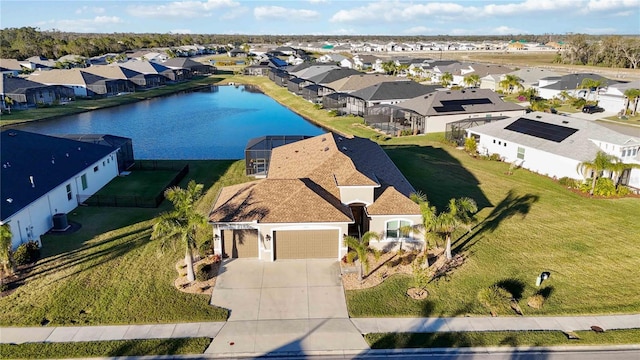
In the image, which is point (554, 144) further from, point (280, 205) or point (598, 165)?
point (280, 205)

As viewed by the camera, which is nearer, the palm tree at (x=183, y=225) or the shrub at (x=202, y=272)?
the palm tree at (x=183, y=225)

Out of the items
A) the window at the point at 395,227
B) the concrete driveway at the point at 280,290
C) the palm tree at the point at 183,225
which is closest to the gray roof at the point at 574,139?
the window at the point at 395,227

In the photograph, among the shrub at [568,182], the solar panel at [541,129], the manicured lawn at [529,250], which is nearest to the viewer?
the manicured lawn at [529,250]

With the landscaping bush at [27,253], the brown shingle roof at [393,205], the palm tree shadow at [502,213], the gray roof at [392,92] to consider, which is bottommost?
the palm tree shadow at [502,213]

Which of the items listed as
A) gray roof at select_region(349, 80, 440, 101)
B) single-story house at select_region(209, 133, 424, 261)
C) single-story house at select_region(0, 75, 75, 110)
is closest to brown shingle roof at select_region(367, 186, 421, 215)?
single-story house at select_region(209, 133, 424, 261)

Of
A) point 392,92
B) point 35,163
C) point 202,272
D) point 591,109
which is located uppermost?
point 392,92

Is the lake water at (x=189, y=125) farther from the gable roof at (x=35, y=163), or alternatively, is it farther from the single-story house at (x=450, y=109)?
the gable roof at (x=35, y=163)

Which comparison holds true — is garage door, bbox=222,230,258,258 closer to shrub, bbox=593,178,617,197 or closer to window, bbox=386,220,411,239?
window, bbox=386,220,411,239

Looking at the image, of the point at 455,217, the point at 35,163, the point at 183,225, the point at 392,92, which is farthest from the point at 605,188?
the point at 35,163
